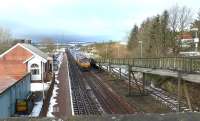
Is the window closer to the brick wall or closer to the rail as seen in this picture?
the brick wall

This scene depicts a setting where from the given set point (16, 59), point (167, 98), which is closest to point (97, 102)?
point (167, 98)

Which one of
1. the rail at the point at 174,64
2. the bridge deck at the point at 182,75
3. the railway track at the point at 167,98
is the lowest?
the railway track at the point at 167,98

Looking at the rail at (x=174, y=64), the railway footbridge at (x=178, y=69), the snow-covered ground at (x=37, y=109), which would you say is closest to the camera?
the railway footbridge at (x=178, y=69)

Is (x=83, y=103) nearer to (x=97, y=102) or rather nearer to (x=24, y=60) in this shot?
(x=97, y=102)

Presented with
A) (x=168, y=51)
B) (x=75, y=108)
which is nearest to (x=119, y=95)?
(x=75, y=108)

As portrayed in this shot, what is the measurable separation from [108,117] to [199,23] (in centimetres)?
7005

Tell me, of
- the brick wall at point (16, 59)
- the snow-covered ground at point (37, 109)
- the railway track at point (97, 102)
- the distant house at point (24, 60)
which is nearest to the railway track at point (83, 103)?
the railway track at point (97, 102)

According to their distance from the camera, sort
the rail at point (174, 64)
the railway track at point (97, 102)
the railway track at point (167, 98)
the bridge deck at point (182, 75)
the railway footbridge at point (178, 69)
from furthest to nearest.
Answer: the railway track at point (167, 98), the railway track at point (97, 102), the rail at point (174, 64), the railway footbridge at point (178, 69), the bridge deck at point (182, 75)

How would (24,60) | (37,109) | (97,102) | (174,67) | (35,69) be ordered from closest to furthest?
1. (174,67)
2. (37,109)
3. (97,102)
4. (24,60)
5. (35,69)

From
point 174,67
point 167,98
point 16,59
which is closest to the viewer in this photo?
point 174,67

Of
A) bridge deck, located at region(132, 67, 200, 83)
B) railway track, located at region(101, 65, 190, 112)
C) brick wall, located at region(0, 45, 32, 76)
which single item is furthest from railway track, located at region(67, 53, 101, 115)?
brick wall, located at region(0, 45, 32, 76)

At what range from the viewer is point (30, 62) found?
5338 centimetres

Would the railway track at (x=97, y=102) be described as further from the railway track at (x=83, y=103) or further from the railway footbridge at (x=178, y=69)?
the railway footbridge at (x=178, y=69)

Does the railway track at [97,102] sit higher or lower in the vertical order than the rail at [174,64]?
lower
